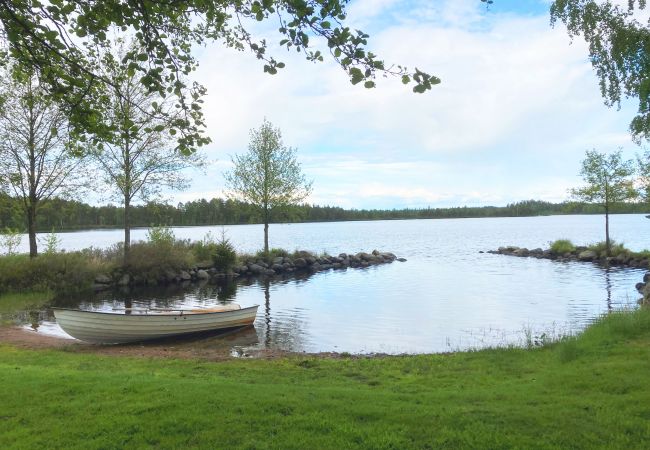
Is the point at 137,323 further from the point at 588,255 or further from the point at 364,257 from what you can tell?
the point at 588,255

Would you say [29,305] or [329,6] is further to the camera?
[29,305]

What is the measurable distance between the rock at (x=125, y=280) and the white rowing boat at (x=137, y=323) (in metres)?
14.9

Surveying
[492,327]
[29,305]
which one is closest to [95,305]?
[29,305]

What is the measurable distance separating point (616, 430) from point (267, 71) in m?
5.38

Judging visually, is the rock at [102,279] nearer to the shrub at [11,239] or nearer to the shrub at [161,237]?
the shrub at [161,237]

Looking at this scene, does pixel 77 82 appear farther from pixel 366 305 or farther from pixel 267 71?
pixel 366 305

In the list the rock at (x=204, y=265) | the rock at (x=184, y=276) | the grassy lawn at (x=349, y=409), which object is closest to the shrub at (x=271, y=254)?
the rock at (x=204, y=265)

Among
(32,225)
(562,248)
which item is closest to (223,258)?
(32,225)

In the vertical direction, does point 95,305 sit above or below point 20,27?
below

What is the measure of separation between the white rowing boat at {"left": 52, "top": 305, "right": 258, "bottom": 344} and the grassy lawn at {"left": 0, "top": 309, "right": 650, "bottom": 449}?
16.4 ft

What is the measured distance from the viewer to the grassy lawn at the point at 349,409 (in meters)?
4.96

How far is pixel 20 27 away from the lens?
628 centimetres

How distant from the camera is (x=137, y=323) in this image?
1476 centimetres

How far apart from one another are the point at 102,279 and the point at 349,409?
2628 cm
